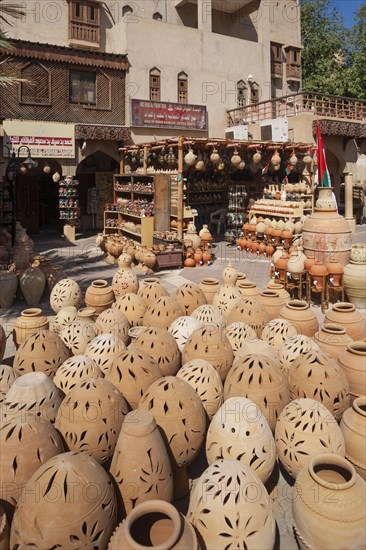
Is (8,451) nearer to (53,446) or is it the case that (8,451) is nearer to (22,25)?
(53,446)

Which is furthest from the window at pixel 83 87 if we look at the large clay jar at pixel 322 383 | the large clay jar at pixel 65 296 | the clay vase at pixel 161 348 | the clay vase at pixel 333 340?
the large clay jar at pixel 322 383

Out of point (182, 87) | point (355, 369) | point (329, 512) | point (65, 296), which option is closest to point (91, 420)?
point (329, 512)

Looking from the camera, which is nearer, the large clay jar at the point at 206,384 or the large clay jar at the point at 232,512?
the large clay jar at the point at 232,512

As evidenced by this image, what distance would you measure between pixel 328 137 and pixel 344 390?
62.0ft

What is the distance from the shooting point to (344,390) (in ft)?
14.2

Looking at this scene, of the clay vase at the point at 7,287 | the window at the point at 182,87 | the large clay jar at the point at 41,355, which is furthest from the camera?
the window at the point at 182,87

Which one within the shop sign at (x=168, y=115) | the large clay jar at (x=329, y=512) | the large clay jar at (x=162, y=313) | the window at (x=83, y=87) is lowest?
the large clay jar at (x=329, y=512)

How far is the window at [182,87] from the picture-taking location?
2100 cm

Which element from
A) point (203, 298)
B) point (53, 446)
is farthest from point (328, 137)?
point (53, 446)

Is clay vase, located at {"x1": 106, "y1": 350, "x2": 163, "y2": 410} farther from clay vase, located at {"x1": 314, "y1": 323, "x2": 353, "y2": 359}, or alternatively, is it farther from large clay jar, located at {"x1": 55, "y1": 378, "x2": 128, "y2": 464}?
clay vase, located at {"x1": 314, "y1": 323, "x2": 353, "y2": 359}

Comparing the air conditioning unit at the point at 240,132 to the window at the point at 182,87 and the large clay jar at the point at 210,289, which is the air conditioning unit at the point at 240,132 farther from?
the large clay jar at the point at 210,289

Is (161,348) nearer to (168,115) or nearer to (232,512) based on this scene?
(232,512)

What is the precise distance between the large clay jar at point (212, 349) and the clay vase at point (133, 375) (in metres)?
0.68

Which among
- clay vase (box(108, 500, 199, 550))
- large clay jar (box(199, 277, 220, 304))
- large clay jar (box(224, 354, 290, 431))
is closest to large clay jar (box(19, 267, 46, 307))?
large clay jar (box(199, 277, 220, 304))
